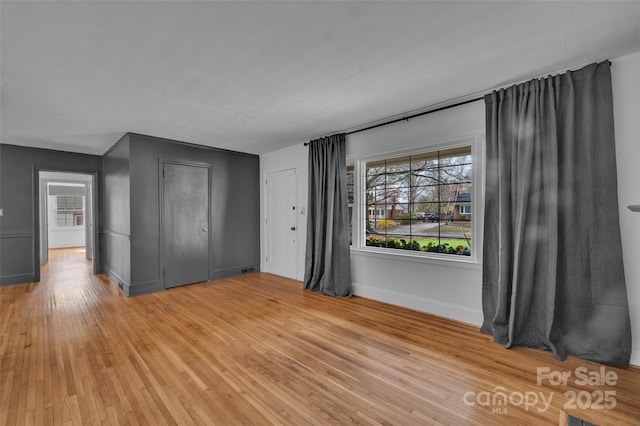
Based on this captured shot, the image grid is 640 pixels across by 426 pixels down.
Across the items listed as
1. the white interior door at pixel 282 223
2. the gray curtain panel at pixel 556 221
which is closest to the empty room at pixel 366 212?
the gray curtain panel at pixel 556 221

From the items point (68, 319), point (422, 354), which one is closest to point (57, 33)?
point (68, 319)

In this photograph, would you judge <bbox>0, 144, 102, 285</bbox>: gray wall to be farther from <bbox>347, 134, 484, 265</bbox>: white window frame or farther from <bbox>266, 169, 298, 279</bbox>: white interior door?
<bbox>347, 134, 484, 265</bbox>: white window frame

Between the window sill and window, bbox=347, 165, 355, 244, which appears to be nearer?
the window sill

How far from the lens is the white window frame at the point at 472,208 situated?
10.1 feet

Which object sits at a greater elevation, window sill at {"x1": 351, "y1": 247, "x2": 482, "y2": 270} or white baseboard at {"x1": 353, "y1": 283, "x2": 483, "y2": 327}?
window sill at {"x1": 351, "y1": 247, "x2": 482, "y2": 270}

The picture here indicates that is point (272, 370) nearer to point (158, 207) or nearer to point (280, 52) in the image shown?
point (280, 52)

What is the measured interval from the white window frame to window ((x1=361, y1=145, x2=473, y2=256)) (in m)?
0.06

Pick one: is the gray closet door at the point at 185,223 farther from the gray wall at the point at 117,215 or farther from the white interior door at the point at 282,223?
the white interior door at the point at 282,223

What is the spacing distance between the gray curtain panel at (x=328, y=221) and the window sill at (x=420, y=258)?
293 millimetres

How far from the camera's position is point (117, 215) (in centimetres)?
500

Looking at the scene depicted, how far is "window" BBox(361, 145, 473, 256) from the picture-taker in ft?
10.9

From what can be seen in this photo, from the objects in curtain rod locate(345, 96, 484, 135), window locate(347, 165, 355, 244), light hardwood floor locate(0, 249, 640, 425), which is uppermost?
curtain rod locate(345, 96, 484, 135)

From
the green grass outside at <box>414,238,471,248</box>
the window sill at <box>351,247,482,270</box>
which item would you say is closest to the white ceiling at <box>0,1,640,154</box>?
the green grass outside at <box>414,238,471,248</box>

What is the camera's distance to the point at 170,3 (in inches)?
65.2
